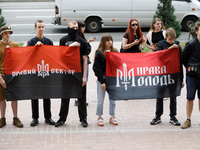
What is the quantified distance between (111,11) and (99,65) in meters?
12.9

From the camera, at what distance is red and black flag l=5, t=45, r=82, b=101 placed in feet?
Answer: 22.2

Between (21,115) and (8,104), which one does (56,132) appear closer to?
(21,115)

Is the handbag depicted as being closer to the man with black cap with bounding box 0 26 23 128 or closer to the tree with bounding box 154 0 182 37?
the man with black cap with bounding box 0 26 23 128

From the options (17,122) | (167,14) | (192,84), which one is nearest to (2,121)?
(17,122)

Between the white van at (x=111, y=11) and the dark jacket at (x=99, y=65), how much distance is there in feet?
41.2

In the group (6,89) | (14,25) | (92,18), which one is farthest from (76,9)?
(6,89)

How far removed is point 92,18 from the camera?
19438 mm

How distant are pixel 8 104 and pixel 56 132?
6.71 feet

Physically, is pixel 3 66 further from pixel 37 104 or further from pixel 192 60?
pixel 192 60

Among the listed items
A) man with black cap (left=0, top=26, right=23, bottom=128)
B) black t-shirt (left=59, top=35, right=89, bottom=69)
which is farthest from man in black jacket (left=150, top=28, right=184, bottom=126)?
man with black cap (left=0, top=26, right=23, bottom=128)

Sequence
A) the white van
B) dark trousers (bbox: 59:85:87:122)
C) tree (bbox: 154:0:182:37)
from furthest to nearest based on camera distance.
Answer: the white van < tree (bbox: 154:0:182:37) < dark trousers (bbox: 59:85:87:122)

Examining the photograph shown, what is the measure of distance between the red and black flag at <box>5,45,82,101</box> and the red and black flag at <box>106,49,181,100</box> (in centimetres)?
71

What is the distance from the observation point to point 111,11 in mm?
19172

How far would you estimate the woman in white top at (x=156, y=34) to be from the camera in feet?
27.7
